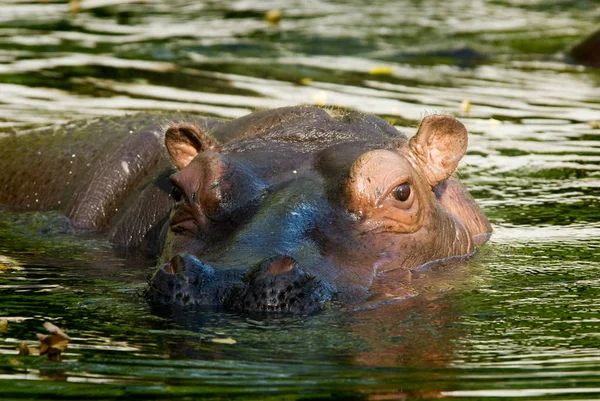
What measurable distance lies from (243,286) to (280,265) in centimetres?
19

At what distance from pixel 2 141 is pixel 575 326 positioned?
19.4 ft

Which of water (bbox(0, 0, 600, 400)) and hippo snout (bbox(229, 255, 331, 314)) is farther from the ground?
hippo snout (bbox(229, 255, 331, 314))

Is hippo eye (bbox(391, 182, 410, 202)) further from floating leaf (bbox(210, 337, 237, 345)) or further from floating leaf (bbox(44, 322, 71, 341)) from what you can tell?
floating leaf (bbox(44, 322, 71, 341))

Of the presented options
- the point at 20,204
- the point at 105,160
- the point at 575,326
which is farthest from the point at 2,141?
the point at 575,326

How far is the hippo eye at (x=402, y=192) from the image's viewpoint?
7047mm

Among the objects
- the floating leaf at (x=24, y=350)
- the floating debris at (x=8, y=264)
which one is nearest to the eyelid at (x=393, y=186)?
the floating leaf at (x=24, y=350)

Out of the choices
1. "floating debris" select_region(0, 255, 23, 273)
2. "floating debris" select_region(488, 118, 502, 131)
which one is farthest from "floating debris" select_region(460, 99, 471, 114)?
"floating debris" select_region(0, 255, 23, 273)

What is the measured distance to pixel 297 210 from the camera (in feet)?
21.8

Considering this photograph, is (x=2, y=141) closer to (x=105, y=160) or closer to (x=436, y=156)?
(x=105, y=160)

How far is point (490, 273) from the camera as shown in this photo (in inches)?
300

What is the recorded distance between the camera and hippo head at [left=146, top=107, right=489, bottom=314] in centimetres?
604

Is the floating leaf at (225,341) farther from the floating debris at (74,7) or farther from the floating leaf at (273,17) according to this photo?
the floating debris at (74,7)

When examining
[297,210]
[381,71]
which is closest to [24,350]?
[297,210]

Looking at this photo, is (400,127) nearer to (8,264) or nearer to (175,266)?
(8,264)
